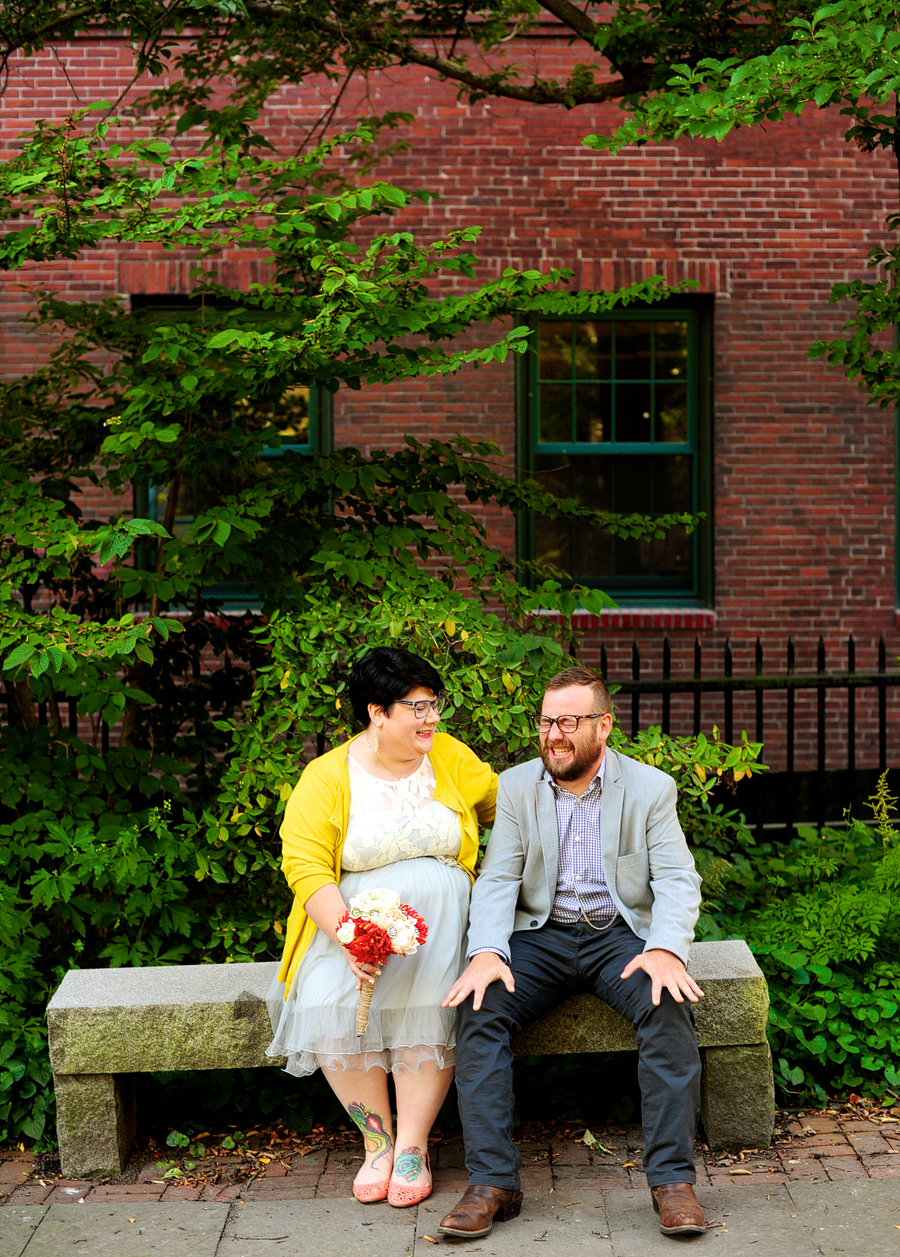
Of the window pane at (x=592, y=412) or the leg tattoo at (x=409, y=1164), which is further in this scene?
the window pane at (x=592, y=412)

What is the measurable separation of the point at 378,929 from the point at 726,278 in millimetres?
6862

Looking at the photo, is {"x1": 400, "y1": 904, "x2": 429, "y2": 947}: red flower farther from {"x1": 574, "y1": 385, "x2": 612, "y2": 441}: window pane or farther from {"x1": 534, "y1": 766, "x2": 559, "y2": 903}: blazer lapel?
{"x1": 574, "y1": 385, "x2": 612, "y2": 441}: window pane

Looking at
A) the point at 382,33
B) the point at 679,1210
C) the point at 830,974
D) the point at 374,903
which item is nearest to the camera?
the point at 679,1210

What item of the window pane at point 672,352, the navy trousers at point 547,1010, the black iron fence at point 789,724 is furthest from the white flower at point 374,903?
the window pane at point 672,352

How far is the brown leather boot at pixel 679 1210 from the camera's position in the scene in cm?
326

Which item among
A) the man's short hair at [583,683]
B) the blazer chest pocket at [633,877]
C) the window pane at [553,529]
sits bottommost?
the blazer chest pocket at [633,877]

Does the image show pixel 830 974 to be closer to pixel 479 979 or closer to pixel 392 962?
pixel 479 979

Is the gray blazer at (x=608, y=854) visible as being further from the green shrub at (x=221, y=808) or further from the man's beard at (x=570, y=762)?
the green shrub at (x=221, y=808)

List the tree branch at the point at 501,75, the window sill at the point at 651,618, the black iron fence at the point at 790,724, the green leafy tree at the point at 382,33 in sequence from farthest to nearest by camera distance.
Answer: the window sill at the point at 651,618
the black iron fence at the point at 790,724
the tree branch at the point at 501,75
the green leafy tree at the point at 382,33

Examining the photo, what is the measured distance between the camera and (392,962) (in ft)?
11.8

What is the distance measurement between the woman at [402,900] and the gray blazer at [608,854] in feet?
0.44

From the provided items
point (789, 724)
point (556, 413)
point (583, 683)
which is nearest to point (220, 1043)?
point (583, 683)

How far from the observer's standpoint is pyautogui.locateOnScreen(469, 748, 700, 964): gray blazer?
363cm

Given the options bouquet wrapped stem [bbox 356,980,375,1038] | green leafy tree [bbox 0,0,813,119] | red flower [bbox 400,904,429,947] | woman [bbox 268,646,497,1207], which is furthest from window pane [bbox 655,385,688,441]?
bouquet wrapped stem [bbox 356,980,375,1038]
